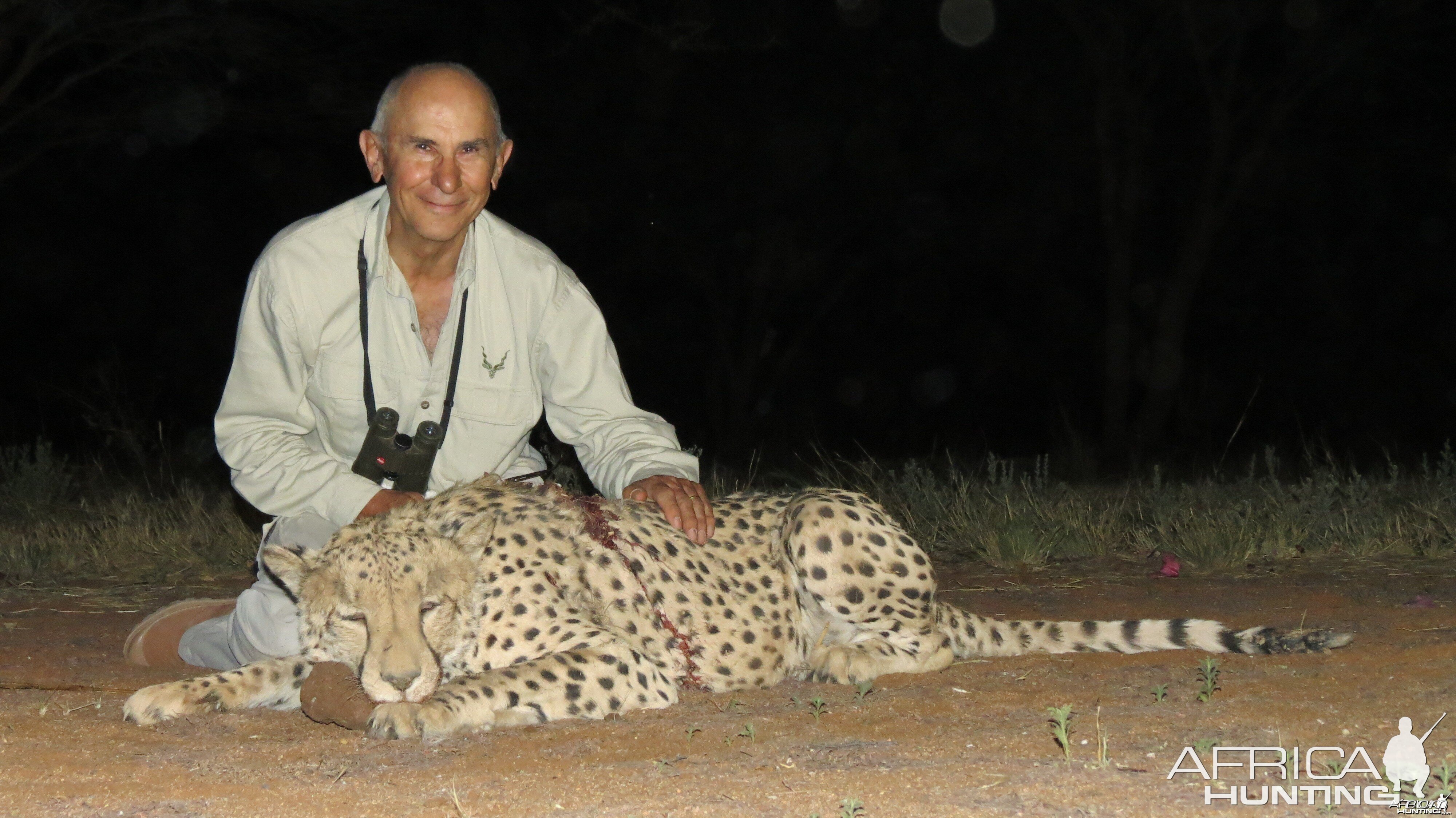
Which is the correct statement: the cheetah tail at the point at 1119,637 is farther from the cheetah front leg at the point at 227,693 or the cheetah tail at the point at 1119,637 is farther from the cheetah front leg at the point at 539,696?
the cheetah front leg at the point at 227,693

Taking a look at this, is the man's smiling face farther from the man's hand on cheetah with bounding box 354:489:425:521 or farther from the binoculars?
the man's hand on cheetah with bounding box 354:489:425:521

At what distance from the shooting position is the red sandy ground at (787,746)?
2.59 metres

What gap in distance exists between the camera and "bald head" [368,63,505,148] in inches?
154

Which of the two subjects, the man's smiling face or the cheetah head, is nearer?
the cheetah head

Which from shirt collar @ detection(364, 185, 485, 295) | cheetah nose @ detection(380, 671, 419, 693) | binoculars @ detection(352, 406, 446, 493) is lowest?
cheetah nose @ detection(380, 671, 419, 693)

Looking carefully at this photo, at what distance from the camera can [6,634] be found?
479 centimetres

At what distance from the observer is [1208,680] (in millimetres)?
3340

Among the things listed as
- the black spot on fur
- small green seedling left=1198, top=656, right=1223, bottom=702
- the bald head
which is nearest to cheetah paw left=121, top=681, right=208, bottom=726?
the bald head

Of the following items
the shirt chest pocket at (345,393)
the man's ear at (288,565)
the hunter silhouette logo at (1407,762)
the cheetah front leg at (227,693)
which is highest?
the shirt chest pocket at (345,393)

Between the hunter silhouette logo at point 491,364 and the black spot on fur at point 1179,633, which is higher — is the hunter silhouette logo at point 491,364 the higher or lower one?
the higher one

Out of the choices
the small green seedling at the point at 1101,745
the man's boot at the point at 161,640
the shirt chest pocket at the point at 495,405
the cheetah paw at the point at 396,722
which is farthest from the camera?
the man's boot at the point at 161,640

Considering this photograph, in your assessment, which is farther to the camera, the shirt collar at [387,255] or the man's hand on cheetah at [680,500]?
the shirt collar at [387,255]

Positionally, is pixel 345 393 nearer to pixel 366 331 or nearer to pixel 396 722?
pixel 366 331

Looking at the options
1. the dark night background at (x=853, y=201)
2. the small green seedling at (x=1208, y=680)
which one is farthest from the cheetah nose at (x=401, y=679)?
the dark night background at (x=853, y=201)
